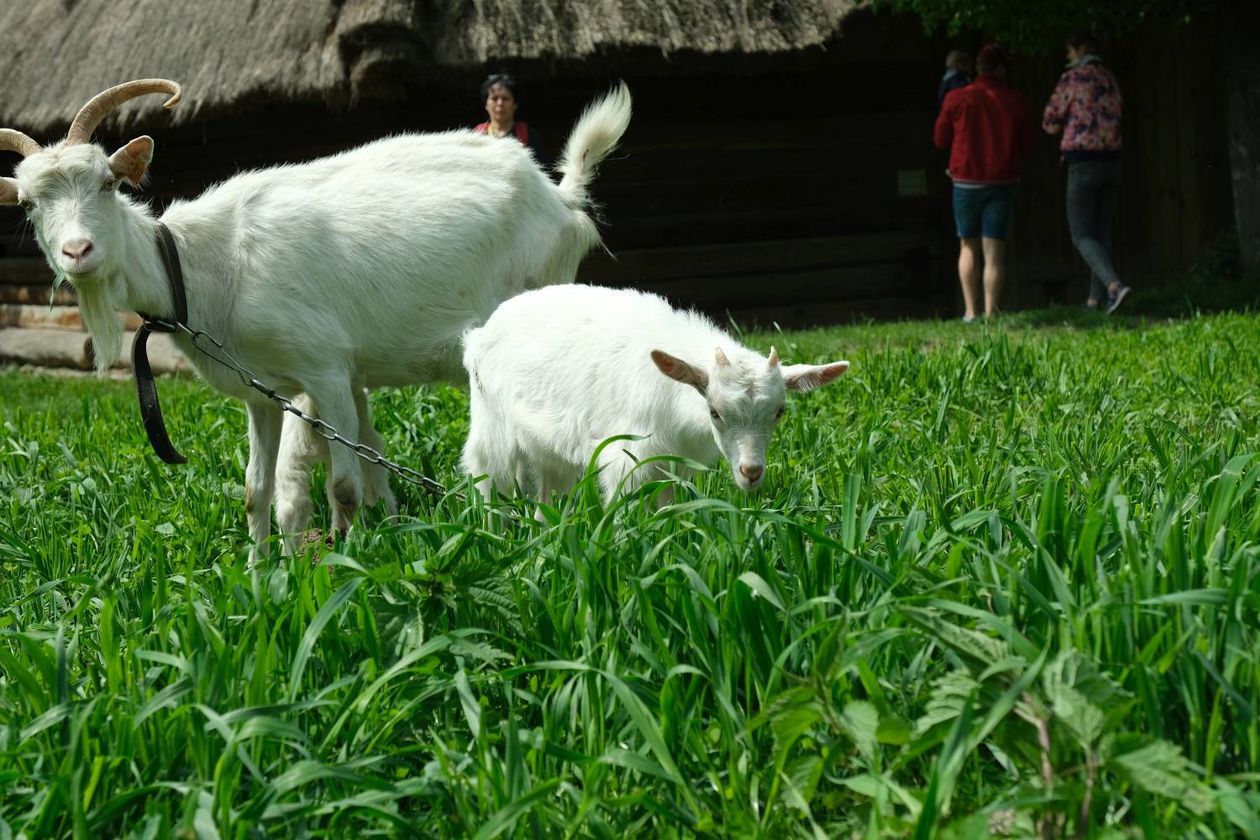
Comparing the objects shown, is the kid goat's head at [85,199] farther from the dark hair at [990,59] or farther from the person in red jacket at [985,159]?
the dark hair at [990,59]

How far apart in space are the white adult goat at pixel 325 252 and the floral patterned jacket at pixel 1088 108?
5.97 metres

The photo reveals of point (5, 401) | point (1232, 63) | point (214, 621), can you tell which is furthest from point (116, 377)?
point (214, 621)

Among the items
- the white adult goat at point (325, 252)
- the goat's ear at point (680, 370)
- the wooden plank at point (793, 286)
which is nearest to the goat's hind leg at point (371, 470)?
the white adult goat at point (325, 252)

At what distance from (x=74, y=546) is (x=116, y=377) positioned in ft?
28.9

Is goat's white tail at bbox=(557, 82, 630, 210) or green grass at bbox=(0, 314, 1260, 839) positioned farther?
goat's white tail at bbox=(557, 82, 630, 210)

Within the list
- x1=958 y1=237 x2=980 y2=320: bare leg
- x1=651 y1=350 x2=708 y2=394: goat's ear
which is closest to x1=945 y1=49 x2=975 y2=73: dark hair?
x1=958 y1=237 x2=980 y2=320: bare leg

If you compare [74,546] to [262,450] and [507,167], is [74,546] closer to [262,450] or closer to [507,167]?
[262,450]

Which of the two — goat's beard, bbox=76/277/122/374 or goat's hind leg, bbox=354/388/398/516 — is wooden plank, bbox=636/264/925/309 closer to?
goat's hind leg, bbox=354/388/398/516

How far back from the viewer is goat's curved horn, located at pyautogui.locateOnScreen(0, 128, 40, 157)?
5.20 meters

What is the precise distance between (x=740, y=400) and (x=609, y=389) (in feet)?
2.18

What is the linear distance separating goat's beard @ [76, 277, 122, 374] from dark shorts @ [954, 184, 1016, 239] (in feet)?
25.5

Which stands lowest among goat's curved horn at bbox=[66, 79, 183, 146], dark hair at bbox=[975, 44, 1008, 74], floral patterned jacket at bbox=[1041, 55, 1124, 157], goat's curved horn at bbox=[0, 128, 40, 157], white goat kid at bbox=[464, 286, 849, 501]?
white goat kid at bbox=[464, 286, 849, 501]

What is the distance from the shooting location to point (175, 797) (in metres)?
2.72

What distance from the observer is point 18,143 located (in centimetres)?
526
